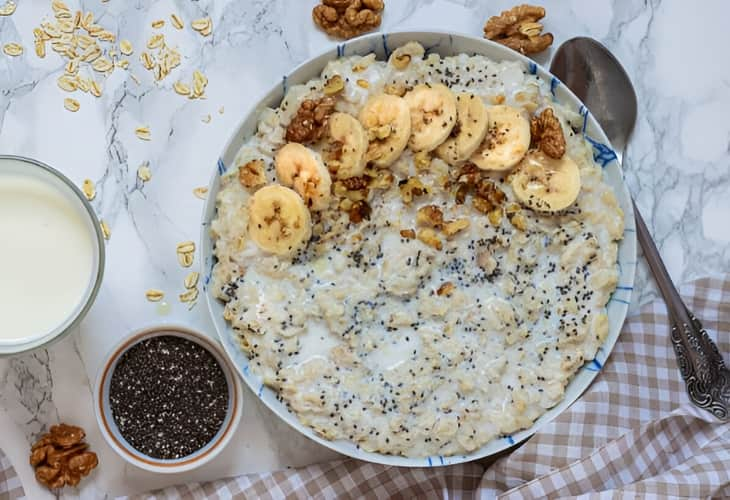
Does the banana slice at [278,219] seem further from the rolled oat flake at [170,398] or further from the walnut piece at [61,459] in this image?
the walnut piece at [61,459]

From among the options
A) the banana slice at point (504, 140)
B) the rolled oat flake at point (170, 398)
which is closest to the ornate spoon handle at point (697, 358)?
the banana slice at point (504, 140)

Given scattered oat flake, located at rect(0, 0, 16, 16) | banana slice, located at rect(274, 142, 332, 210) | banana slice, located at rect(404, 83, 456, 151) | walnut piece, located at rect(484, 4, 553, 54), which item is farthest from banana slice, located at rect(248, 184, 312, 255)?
scattered oat flake, located at rect(0, 0, 16, 16)

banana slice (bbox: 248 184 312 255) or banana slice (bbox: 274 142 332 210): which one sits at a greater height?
banana slice (bbox: 274 142 332 210)

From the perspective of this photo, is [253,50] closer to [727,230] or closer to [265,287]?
[265,287]

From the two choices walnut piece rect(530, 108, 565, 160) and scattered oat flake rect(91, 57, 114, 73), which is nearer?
walnut piece rect(530, 108, 565, 160)

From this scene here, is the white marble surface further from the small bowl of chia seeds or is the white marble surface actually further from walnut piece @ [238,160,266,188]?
walnut piece @ [238,160,266,188]

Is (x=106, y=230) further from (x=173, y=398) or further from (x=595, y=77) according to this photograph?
(x=595, y=77)

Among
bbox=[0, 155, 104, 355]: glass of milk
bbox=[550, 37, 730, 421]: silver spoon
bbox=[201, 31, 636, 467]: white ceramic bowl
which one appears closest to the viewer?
bbox=[0, 155, 104, 355]: glass of milk

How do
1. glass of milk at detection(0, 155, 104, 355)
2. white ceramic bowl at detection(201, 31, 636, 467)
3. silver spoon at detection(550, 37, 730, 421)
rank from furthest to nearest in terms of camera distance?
silver spoon at detection(550, 37, 730, 421) < white ceramic bowl at detection(201, 31, 636, 467) < glass of milk at detection(0, 155, 104, 355)

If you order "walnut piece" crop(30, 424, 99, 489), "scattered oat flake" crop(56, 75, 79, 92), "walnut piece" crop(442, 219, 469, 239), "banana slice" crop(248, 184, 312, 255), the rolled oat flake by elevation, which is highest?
"walnut piece" crop(442, 219, 469, 239)
